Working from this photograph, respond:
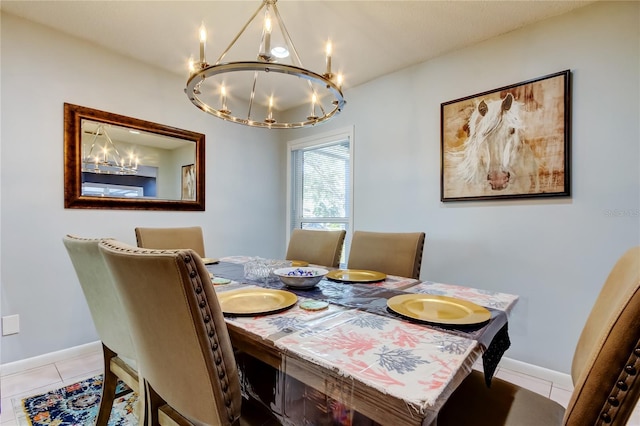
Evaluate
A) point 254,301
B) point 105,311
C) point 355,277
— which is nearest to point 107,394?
point 105,311

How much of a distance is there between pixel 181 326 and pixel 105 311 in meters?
0.72

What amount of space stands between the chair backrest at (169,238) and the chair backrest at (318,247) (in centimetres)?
74

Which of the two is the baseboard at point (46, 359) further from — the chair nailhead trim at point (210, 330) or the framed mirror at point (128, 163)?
the chair nailhead trim at point (210, 330)

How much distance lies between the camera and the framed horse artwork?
74.4 inches

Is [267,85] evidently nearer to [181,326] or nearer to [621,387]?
[181,326]

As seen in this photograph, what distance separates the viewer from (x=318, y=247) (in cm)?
222

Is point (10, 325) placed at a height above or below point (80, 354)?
above

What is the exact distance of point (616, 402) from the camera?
51 cm

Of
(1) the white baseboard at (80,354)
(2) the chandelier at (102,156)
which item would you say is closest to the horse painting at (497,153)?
(1) the white baseboard at (80,354)

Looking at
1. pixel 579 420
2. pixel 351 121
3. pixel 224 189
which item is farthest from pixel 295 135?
pixel 579 420

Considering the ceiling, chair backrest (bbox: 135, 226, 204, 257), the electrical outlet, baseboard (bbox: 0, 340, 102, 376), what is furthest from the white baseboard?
the ceiling

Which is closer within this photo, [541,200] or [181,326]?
[181,326]

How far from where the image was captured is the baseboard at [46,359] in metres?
1.95

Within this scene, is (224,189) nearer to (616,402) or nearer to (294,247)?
(294,247)
